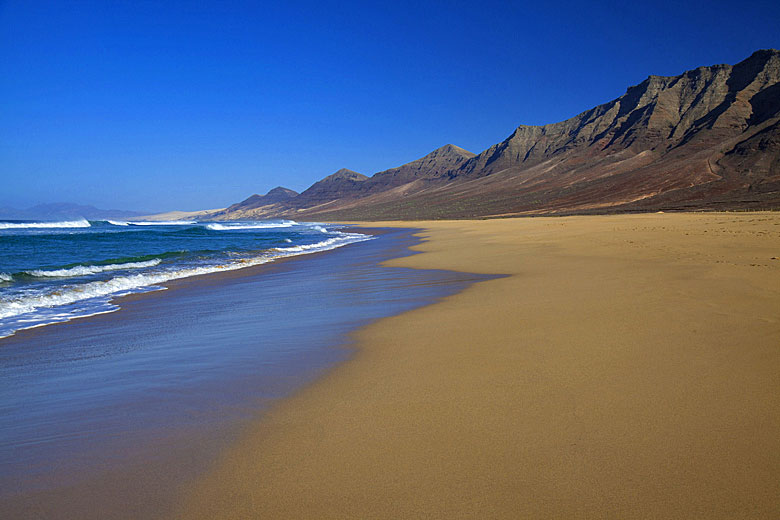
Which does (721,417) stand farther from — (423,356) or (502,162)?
(502,162)

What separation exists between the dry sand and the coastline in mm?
341

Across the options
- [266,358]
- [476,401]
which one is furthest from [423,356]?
[266,358]

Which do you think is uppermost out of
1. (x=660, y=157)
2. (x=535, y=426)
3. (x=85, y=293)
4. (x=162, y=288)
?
(x=660, y=157)

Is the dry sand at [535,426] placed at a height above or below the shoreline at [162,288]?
above

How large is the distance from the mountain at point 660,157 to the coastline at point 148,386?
43.6 metres

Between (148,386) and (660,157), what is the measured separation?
101 m

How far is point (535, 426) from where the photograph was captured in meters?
2.91

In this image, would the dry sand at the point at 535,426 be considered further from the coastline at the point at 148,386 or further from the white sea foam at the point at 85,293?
the white sea foam at the point at 85,293

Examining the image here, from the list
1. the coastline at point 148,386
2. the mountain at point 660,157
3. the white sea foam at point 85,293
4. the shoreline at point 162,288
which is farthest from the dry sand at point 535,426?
the mountain at point 660,157

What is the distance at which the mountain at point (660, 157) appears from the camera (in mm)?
58519

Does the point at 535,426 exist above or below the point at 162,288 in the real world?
above

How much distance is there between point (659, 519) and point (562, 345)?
2599 mm

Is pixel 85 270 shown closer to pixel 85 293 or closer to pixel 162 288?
pixel 85 293

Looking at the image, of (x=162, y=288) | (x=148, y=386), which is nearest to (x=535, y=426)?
(x=148, y=386)
